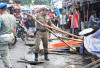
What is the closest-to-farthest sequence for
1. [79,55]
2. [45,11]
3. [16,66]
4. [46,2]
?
[16,66] → [45,11] → [79,55] → [46,2]

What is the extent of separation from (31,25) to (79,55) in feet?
15.4

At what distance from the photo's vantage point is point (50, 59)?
6871mm

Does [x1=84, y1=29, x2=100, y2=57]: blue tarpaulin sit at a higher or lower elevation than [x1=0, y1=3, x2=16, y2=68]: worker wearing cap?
lower

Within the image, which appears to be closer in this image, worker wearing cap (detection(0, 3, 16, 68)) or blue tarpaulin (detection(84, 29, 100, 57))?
worker wearing cap (detection(0, 3, 16, 68))

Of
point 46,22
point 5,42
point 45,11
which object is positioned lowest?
point 5,42

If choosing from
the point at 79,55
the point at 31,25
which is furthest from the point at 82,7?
the point at 79,55

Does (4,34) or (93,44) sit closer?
(4,34)

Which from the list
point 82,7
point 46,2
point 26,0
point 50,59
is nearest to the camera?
point 50,59

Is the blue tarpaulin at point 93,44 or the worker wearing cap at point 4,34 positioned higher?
the worker wearing cap at point 4,34

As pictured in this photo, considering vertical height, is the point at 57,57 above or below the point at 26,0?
below

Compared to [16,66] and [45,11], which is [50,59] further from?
[45,11]

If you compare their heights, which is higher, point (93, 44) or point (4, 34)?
point (4, 34)

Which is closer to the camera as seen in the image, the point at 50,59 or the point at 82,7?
the point at 50,59

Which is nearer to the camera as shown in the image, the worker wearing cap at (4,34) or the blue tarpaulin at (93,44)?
the worker wearing cap at (4,34)
